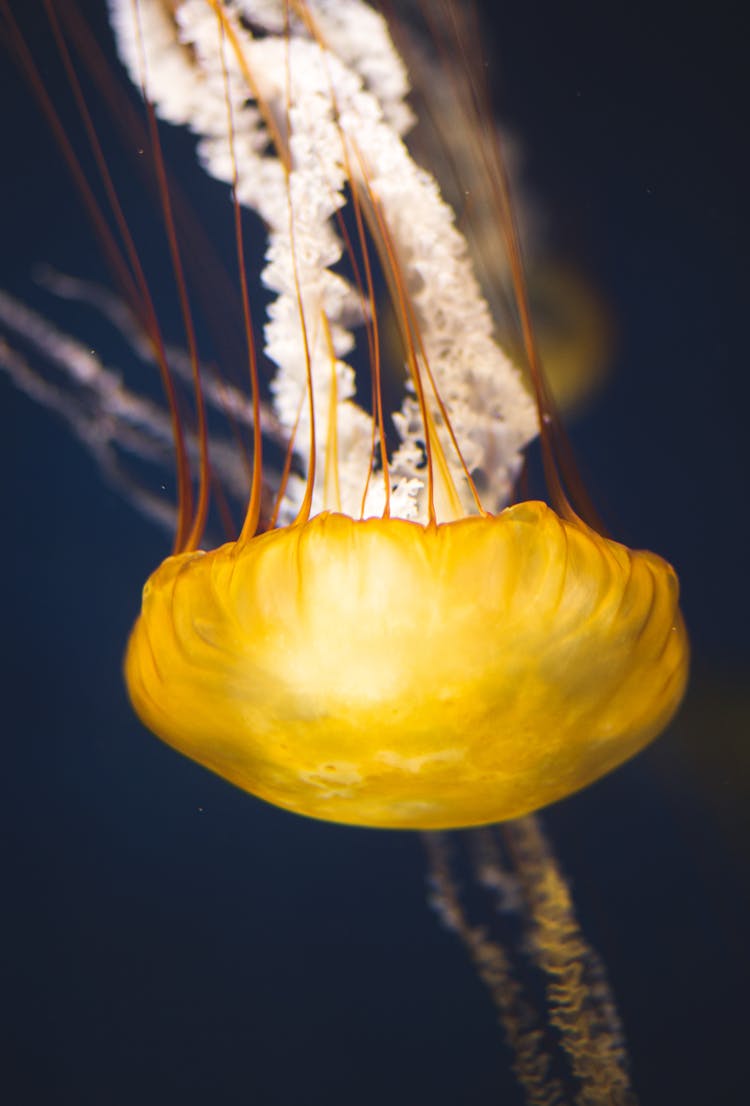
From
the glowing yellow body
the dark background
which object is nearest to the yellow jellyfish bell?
the glowing yellow body

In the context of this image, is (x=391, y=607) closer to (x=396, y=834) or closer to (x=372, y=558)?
(x=372, y=558)

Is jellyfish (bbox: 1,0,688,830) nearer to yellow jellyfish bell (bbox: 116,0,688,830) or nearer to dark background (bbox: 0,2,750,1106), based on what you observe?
yellow jellyfish bell (bbox: 116,0,688,830)

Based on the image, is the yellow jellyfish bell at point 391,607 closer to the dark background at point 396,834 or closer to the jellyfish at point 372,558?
the jellyfish at point 372,558

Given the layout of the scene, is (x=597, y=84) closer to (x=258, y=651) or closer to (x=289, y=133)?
(x=289, y=133)

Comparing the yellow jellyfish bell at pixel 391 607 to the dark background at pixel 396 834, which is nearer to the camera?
the yellow jellyfish bell at pixel 391 607

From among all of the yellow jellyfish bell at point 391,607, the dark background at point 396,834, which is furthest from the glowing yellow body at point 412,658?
the dark background at point 396,834

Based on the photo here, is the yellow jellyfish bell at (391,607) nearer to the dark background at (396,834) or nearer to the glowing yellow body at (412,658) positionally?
the glowing yellow body at (412,658)

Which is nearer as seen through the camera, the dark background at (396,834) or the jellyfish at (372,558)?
the jellyfish at (372,558)

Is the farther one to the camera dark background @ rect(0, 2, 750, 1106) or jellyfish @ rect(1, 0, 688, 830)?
dark background @ rect(0, 2, 750, 1106)
